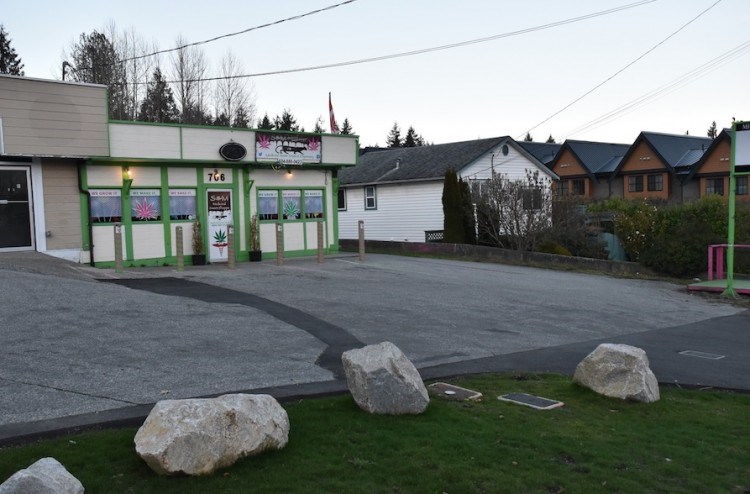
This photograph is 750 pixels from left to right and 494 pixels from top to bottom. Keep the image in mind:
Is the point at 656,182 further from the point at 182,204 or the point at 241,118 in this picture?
the point at 182,204

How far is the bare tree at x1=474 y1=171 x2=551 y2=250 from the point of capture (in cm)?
2531

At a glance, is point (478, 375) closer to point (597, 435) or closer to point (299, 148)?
point (597, 435)

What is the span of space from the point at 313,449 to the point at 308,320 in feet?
21.0

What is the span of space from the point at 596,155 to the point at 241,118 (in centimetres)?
2827

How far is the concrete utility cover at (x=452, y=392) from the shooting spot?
284 inches

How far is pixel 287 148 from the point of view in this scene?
22.2 m

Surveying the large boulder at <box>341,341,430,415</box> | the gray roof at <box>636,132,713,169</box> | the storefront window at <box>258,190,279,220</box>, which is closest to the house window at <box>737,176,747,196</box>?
the gray roof at <box>636,132,713,169</box>

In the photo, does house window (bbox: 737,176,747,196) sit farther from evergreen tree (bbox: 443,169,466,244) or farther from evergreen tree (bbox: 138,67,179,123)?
evergreen tree (bbox: 138,67,179,123)

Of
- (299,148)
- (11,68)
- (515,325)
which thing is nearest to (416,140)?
(11,68)

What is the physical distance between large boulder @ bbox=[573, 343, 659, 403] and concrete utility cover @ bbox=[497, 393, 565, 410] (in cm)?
67

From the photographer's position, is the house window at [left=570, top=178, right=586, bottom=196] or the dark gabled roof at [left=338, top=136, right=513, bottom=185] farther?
the house window at [left=570, top=178, right=586, bottom=196]

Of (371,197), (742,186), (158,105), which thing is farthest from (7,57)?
(742,186)

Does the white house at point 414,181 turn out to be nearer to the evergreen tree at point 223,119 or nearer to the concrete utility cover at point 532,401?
the evergreen tree at point 223,119

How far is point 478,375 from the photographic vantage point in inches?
338
